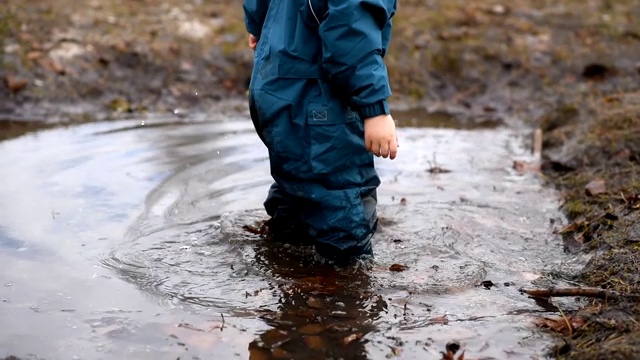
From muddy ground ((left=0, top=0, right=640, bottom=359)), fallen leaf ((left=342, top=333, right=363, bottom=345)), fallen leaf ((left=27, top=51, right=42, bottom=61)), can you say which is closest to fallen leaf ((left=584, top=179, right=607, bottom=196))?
muddy ground ((left=0, top=0, right=640, bottom=359))

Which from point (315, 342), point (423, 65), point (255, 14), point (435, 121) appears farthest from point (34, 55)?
point (315, 342)

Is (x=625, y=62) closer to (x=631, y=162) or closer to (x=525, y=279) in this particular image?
(x=631, y=162)

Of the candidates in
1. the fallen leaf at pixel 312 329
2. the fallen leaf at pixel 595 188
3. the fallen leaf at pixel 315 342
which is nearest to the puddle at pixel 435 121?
the fallen leaf at pixel 595 188

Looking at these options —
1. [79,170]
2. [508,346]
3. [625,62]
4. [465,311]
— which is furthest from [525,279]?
[625,62]

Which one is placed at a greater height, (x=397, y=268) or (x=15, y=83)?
(x=15, y=83)

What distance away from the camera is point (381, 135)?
142 inches

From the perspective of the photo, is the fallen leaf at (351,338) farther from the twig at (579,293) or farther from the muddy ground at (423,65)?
the muddy ground at (423,65)

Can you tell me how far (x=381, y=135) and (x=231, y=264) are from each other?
1.02 metres

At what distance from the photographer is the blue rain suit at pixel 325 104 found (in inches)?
138

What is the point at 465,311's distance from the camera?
136 inches

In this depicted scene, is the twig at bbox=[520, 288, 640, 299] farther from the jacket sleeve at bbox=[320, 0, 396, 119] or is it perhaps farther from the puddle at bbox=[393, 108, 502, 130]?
the puddle at bbox=[393, 108, 502, 130]

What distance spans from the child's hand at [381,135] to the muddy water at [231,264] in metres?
0.64

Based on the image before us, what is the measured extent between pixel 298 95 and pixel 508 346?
147 cm

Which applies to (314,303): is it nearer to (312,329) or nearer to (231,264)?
(312,329)
